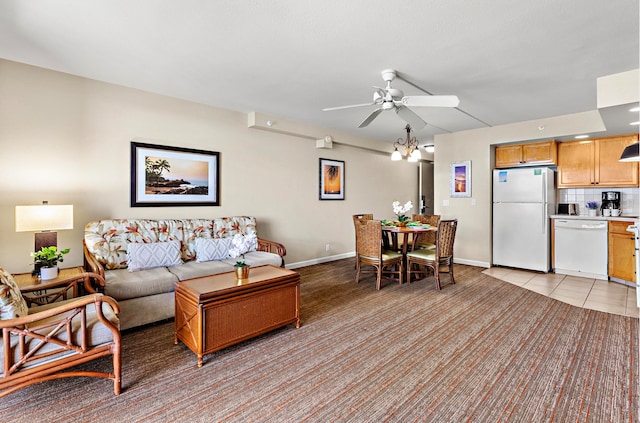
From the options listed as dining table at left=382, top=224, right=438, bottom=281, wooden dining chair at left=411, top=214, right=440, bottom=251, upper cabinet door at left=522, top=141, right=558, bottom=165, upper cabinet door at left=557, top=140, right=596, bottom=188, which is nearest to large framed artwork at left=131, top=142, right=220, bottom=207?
dining table at left=382, top=224, right=438, bottom=281

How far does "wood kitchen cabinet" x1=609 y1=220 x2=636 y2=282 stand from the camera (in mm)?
4262

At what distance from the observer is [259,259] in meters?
3.76

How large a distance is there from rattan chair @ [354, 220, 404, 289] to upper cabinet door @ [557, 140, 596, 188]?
3.14m

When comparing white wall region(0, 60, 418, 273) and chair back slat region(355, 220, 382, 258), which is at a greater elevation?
white wall region(0, 60, 418, 273)

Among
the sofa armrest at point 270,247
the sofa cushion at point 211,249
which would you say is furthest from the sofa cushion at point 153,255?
the sofa armrest at point 270,247

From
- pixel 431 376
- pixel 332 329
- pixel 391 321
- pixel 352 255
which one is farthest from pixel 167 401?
pixel 352 255

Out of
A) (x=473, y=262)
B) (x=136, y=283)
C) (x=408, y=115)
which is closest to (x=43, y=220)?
(x=136, y=283)

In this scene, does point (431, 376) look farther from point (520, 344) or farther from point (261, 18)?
point (261, 18)

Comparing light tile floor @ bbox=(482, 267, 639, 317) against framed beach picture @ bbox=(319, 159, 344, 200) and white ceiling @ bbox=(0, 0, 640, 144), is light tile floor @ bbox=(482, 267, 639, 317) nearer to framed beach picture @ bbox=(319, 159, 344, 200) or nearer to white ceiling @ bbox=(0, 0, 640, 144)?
white ceiling @ bbox=(0, 0, 640, 144)

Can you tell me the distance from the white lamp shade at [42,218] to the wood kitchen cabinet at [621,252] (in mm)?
6612

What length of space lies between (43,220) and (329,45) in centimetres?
282

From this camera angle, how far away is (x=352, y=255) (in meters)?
6.43

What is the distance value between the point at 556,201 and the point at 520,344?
3.90 meters

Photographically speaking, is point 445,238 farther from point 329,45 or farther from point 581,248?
point 329,45
